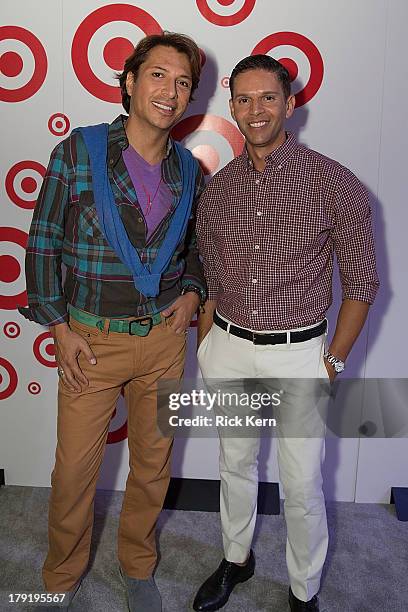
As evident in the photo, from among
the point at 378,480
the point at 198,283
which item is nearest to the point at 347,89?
the point at 198,283

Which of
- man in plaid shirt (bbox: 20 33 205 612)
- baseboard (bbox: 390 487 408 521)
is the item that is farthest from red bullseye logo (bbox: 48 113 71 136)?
baseboard (bbox: 390 487 408 521)

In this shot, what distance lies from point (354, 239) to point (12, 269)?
56.6 inches

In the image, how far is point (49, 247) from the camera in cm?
178

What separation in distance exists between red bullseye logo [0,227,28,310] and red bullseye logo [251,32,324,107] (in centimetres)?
117

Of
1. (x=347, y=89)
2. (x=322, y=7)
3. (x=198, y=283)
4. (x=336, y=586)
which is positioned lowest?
(x=336, y=586)

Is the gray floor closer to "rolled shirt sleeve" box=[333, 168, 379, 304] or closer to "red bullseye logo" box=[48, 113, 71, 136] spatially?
"rolled shirt sleeve" box=[333, 168, 379, 304]

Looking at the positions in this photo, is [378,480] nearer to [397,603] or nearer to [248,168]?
[397,603]

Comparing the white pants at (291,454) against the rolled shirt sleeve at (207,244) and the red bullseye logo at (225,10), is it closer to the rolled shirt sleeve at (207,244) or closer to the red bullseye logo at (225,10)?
the rolled shirt sleeve at (207,244)

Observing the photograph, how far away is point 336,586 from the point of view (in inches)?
84.0

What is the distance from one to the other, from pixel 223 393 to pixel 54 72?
1.39m

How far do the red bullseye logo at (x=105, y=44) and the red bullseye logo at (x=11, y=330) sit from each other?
38.6 inches

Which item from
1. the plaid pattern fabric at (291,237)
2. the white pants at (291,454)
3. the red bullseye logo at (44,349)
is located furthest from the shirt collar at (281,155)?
the red bullseye logo at (44,349)

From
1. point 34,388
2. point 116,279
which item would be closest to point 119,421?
point 34,388

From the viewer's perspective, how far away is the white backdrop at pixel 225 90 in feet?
7.45
